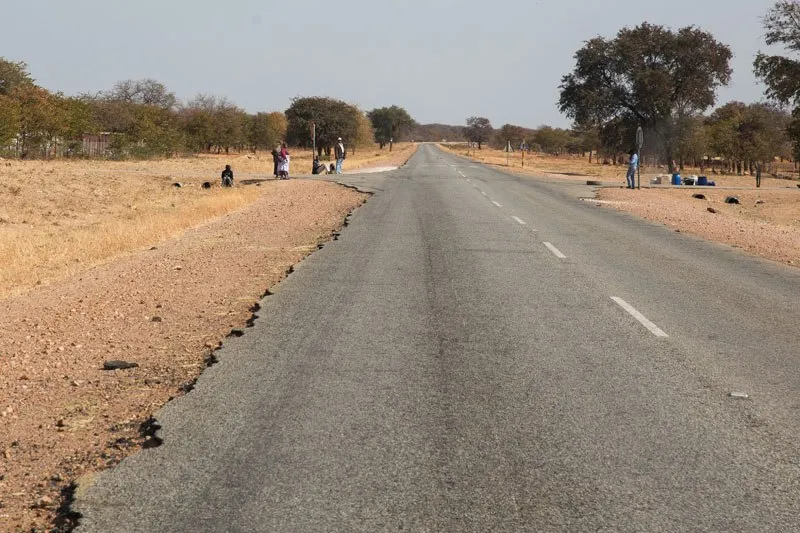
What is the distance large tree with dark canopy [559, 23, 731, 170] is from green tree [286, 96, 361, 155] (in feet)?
164

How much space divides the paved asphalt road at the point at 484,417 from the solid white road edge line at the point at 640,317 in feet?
0.11

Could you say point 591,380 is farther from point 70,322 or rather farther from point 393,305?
point 70,322

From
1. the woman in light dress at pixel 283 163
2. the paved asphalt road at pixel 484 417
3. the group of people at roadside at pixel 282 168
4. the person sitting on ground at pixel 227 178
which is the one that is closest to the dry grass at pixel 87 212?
the person sitting on ground at pixel 227 178

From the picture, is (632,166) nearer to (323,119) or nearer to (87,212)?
(87,212)

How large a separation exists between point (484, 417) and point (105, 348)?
4.58m

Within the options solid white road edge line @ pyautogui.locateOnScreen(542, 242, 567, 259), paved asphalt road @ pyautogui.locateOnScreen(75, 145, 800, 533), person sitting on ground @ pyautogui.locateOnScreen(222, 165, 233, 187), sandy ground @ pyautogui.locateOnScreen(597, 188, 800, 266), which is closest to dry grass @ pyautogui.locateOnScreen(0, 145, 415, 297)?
person sitting on ground @ pyautogui.locateOnScreen(222, 165, 233, 187)

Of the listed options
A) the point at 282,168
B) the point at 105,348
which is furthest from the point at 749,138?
the point at 105,348

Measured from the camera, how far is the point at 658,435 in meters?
5.41

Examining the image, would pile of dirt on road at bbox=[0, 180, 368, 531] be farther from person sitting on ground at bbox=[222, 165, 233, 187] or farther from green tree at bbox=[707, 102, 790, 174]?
green tree at bbox=[707, 102, 790, 174]

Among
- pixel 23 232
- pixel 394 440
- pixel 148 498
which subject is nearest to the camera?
pixel 148 498

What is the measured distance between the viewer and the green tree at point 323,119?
10975 centimetres

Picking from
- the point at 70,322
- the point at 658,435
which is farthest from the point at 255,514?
the point at 70,322

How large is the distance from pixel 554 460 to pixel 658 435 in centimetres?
88

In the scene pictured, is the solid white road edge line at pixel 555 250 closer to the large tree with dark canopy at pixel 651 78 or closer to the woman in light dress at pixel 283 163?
the woman in light dress at pixel 283 163
